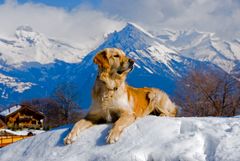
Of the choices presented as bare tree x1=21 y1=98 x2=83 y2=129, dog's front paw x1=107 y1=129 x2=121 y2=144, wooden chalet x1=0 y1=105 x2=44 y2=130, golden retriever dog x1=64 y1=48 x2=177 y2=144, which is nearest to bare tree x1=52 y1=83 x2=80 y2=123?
bare tree x1=21 y1=98 x2=83 y2=129

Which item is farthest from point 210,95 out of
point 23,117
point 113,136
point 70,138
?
point 23,117

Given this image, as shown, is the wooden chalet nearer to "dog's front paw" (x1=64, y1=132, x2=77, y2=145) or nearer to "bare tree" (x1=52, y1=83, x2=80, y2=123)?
"bare tree" (x1=52, y1=83, x2=80, y2=123)

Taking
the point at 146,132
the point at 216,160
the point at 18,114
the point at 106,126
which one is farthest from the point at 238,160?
the point at 18,114

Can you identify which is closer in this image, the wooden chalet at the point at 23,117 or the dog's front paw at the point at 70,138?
the dog's front paw at the point at 70,138

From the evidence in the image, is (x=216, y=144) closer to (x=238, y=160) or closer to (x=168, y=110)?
(x=238, y=160)

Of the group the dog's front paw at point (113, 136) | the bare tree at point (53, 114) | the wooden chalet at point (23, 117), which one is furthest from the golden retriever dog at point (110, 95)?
the wooden chalet at point (23, 117)

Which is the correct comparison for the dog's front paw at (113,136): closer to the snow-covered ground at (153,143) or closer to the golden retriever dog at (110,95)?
the snow-covered ground at (153,143)

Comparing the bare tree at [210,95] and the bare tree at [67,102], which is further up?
the bare tree at [210,95]

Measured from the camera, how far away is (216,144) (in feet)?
27.3

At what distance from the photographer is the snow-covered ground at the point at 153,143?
27.0 ft

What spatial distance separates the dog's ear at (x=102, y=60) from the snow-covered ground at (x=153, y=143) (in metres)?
1.26

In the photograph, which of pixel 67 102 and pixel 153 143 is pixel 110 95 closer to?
pixel 153 143

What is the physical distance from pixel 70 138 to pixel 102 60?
1729mm

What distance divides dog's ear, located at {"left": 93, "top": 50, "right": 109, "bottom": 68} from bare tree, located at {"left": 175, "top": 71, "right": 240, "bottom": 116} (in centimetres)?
2617
